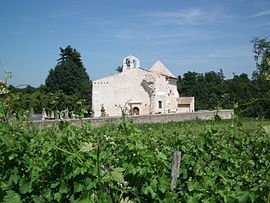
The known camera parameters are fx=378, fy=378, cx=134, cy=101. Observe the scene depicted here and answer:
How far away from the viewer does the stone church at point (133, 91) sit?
45797mm

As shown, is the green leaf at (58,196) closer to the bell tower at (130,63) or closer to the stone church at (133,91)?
the stone church at (133,91)

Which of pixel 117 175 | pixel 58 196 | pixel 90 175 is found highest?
pixel 117 175

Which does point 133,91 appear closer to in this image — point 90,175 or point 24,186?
point 24,186

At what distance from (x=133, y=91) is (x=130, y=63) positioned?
3740 millimetres

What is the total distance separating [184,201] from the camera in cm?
290

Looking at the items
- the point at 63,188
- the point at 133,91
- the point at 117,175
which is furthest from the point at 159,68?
the point at 117,175

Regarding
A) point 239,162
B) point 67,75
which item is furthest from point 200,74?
point 239,162

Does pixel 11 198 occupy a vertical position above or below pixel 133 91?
below

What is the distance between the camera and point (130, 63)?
47750 mm

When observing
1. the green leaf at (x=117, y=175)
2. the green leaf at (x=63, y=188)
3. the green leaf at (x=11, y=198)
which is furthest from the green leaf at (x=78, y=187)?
the green leaf at (x=117, y=175)

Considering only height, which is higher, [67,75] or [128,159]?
[67,75]

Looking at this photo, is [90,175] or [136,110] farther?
[136,110]

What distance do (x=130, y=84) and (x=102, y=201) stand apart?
147 ft

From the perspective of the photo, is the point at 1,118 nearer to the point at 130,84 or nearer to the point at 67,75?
the point at 130,84
